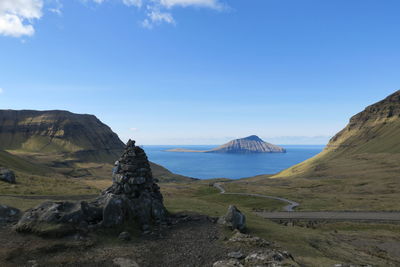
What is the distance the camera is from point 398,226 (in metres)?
57.5

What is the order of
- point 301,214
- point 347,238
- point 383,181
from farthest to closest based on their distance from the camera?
point 383,181
point 301,214
point 347,238

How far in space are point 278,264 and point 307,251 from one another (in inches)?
416

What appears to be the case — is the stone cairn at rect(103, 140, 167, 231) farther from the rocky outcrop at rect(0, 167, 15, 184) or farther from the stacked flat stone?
the rocky outcrop at rect(0, 167, 15, 184)

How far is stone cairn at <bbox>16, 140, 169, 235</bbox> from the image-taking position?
25.8 metres

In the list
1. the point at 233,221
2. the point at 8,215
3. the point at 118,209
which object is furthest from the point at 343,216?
the point at 8,215

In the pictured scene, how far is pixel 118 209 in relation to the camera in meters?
29.0

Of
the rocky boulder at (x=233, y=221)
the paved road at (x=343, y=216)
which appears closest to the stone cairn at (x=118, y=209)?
the rocky boulder at (x=233, y=221)

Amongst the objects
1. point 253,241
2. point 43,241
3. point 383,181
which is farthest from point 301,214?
point 383,181

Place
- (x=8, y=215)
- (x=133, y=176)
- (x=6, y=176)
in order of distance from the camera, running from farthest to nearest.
A: (x=6, y=176), (x=133, y=176), (x=8, y=215)

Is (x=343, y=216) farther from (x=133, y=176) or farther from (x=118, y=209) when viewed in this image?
(x=118, y=209)

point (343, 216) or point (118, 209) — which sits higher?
point (118, 209)

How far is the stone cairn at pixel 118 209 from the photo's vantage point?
84.7 ft

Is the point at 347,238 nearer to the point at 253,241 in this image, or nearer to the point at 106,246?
the point at 253,241

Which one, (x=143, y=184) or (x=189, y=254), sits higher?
(x=143, y=184)
